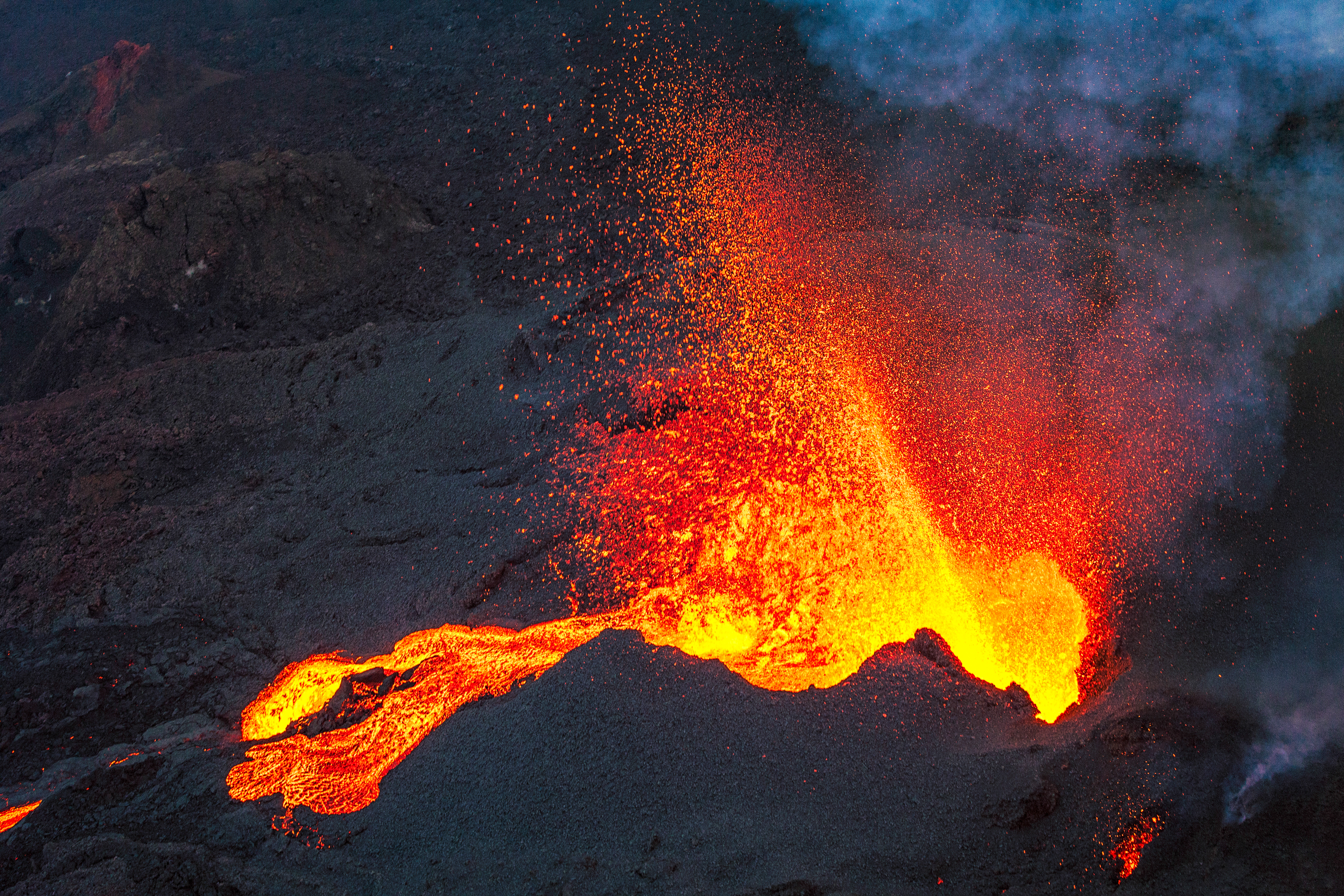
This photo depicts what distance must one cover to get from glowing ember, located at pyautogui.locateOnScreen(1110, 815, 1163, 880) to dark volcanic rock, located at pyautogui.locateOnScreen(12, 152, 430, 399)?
23.9 ft

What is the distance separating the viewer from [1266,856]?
3316 millimetres

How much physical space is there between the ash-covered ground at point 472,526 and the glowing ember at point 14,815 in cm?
6

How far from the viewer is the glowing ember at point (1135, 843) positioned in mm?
3281

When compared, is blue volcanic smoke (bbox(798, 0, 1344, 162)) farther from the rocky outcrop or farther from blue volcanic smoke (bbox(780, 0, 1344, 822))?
the rocky outcrop

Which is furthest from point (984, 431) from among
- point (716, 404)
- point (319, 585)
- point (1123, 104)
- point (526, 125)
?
point (526, 125)

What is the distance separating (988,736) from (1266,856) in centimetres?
113

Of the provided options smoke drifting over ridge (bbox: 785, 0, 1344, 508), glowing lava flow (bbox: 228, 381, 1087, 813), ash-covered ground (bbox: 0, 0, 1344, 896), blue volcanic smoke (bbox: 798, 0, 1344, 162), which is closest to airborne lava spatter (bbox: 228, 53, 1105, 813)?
glowing lava flow (bbox: 228, 381, 1087, 813)

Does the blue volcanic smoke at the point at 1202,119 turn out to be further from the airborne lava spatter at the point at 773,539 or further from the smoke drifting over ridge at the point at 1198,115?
the airborne lava spatter at the point at 773,539

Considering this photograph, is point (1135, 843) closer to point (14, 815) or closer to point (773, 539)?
point (773, 539)

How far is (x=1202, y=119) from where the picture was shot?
8.77m

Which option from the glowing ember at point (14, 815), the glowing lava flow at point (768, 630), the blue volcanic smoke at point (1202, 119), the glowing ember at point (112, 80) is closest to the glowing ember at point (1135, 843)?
the glowing lava flow at point (768, 630)

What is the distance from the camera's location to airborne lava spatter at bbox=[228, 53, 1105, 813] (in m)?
4.28

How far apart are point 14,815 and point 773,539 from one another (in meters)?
4.14

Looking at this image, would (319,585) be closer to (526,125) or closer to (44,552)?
(44,552)
